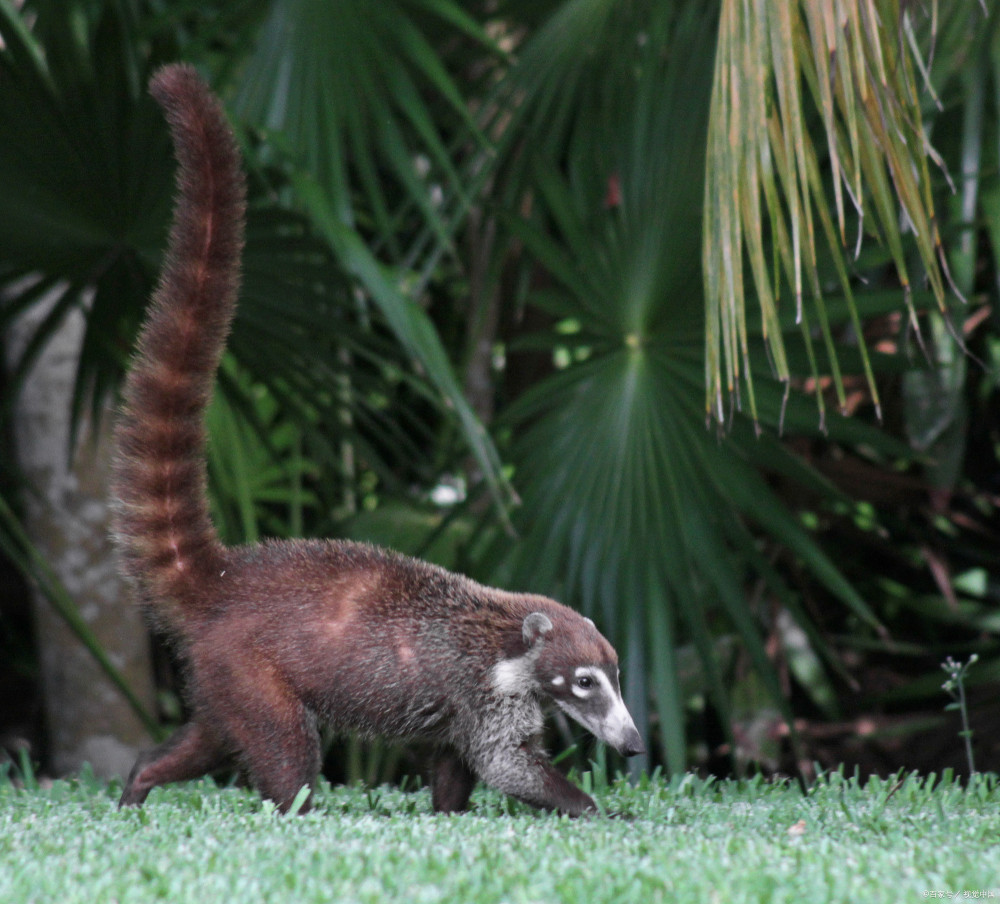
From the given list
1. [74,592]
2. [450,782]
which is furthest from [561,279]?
[74,592]

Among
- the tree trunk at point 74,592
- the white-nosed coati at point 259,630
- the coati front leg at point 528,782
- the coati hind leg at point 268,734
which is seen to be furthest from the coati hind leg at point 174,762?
the tree trunk at point 74,592

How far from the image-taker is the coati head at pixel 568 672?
2.42 meters

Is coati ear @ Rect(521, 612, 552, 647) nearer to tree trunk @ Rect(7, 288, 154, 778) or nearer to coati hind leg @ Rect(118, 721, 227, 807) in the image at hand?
coati hind leg @ Rect(118, 721, 227, 807)

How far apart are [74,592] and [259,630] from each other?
2.50 meters

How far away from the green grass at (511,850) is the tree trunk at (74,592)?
1.90m

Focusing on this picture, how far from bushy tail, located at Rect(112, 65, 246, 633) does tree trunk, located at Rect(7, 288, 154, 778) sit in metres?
2.24

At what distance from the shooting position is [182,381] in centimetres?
240

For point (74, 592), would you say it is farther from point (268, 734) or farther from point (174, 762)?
point (268, 734)

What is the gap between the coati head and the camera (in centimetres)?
242

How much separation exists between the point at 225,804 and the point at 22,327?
283 cm

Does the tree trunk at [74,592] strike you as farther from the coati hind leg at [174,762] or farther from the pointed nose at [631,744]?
the pointed nose at [631,744]

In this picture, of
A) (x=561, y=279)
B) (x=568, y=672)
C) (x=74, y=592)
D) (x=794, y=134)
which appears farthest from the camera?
(x=74, y=592)

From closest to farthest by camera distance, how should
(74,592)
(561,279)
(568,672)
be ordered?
(568,672), (561,279), (74,592)

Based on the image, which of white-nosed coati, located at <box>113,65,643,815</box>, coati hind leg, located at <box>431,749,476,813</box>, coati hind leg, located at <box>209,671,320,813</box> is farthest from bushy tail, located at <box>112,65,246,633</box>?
coati hind leg, located at <box>431,749,476,813</box>
